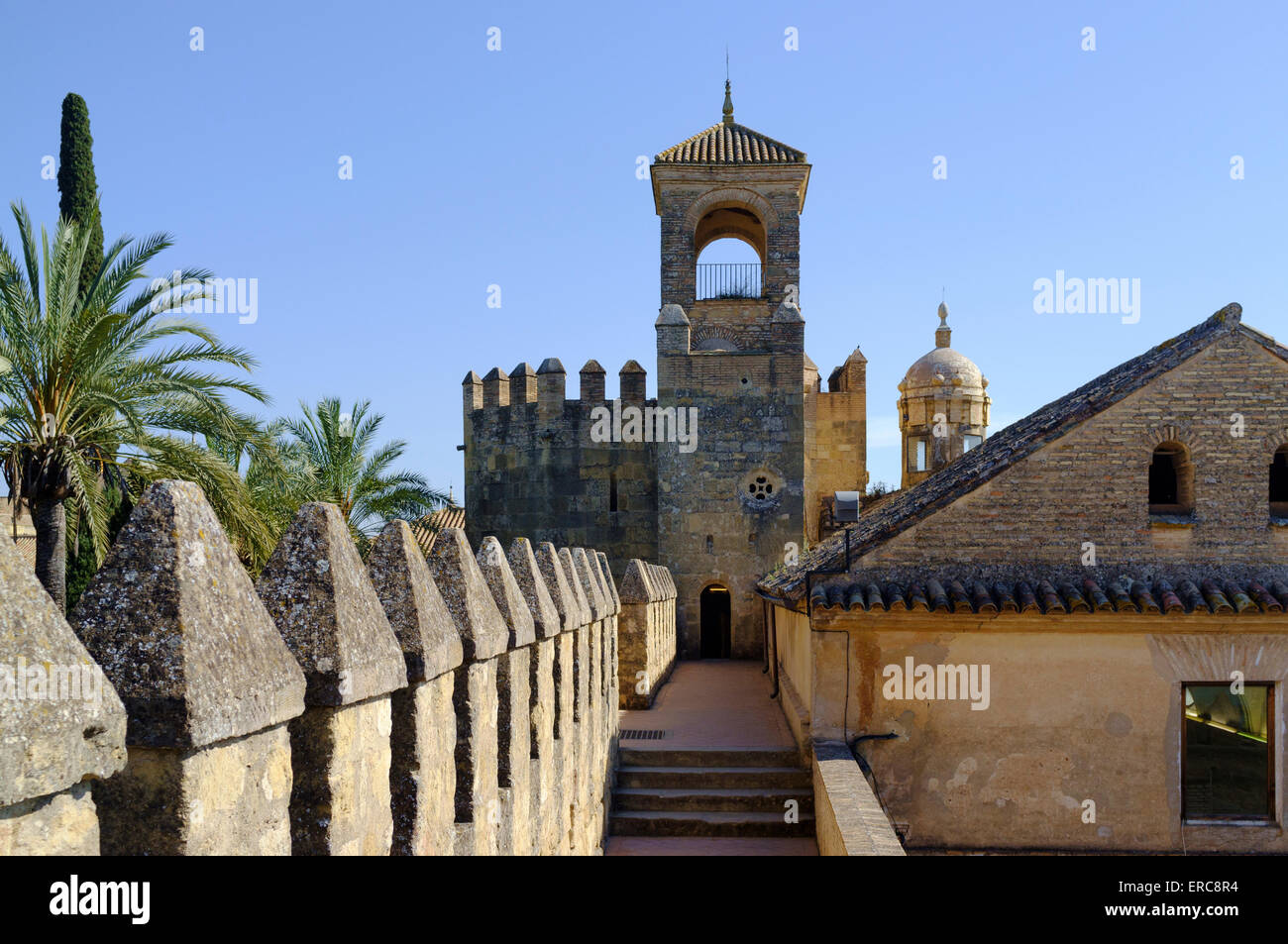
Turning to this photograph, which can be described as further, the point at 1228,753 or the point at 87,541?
the point at 87,541

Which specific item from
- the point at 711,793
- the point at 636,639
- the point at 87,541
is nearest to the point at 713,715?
the point at 636,639

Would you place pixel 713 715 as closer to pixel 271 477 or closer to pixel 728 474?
pixel 271 477

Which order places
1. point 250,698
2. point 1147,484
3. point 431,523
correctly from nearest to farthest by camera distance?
1. point 250,698
2. point 1147,484
3. point 431,523

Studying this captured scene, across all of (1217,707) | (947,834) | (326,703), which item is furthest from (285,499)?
(326,703)

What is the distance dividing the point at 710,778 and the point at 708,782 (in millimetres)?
45

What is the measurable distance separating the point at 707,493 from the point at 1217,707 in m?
15.7

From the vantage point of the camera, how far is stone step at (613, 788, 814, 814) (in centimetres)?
1057

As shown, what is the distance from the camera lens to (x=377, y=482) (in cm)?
2100

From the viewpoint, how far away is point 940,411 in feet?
109

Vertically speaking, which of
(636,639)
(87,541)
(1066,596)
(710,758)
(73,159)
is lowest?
(710,758)

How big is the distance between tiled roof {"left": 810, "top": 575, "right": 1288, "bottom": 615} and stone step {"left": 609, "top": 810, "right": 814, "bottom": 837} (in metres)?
2.22

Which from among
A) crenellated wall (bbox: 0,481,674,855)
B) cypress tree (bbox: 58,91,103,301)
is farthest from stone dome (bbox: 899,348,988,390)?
crenellated wall (bbox: 0,481,674,855)

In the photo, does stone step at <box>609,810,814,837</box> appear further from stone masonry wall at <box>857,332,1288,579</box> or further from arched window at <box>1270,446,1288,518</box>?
arched window at <box>1270,446,1288,518</box>

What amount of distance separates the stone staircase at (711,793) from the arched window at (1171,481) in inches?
171
